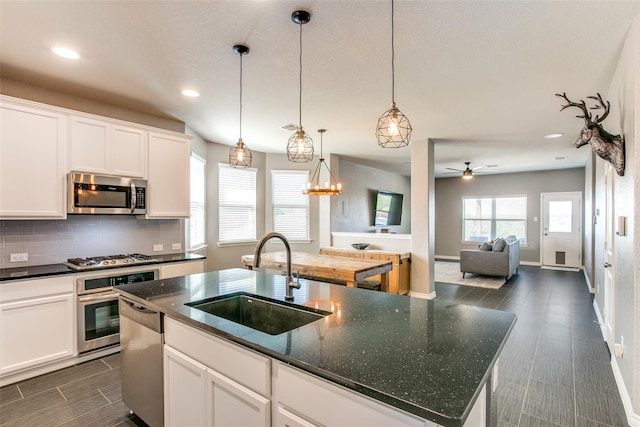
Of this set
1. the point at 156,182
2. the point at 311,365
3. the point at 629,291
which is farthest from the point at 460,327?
the point at 156,182

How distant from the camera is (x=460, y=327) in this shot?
1428 millimetres

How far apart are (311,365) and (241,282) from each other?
1394mm

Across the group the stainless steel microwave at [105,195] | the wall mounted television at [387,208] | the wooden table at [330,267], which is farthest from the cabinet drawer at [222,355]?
the wall mounted television at [387,208]

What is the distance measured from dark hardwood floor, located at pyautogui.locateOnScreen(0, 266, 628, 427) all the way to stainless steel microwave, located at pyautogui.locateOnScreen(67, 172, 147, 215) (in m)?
1.49

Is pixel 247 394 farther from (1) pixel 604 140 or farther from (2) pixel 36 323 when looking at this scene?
(1) pixel 604 140

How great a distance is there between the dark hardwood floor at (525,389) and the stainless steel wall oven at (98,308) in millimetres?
208

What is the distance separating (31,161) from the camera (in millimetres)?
2916

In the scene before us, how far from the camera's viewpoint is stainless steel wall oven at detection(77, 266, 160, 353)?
2.97 m

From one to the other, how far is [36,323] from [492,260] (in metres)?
7.37

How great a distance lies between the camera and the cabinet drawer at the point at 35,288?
2.59 m

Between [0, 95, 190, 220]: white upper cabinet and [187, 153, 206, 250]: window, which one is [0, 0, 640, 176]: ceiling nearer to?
[0, 95, 190, 220]: white upper cabinet

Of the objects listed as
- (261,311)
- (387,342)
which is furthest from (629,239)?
(261,311)

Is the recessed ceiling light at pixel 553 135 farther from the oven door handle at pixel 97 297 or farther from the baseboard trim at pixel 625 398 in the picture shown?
the oven door handle at pixel 97 297

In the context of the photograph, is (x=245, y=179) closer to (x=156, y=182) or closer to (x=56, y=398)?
(x=156, y=182)
